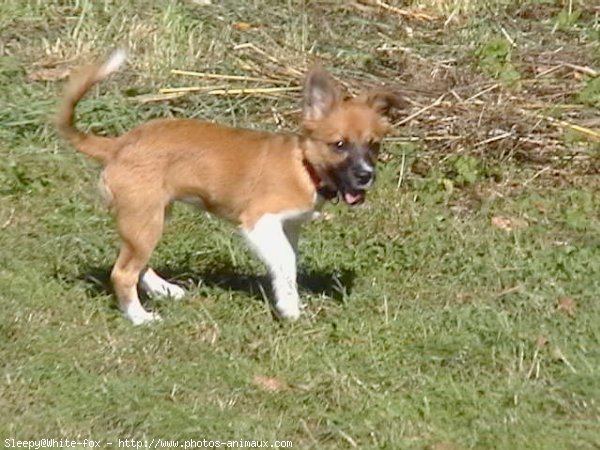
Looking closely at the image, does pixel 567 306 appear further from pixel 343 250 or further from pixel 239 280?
pixel 239 280

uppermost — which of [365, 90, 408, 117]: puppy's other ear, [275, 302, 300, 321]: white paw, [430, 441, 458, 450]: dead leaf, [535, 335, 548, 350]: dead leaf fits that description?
[365, 90, 408, 117]: puppy's other ear

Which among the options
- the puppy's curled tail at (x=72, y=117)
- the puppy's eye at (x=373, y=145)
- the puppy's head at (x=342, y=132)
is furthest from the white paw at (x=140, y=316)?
the puppy's eye at (x=373, y=145)

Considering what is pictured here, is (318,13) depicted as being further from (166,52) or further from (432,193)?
(432,193)

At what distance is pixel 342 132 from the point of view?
8.09 metres

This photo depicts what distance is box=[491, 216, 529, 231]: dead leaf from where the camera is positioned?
9422 mm

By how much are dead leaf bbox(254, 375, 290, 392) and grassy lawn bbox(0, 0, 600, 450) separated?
1 centimetres

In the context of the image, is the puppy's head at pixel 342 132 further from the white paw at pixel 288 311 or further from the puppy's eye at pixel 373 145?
the white paw at pixel 288 311

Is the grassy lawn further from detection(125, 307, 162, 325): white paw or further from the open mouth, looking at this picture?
the open mouth

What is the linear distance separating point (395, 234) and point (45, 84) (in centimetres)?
329

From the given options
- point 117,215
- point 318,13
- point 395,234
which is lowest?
point 318,13

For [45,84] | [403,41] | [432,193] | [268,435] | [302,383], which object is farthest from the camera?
Result: [403,41]

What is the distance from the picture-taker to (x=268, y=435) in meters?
6.51

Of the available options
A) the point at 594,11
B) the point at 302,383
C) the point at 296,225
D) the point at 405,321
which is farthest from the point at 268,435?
the point at 594,11

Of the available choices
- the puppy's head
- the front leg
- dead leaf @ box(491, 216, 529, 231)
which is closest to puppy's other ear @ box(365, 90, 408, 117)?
the puppy's head
